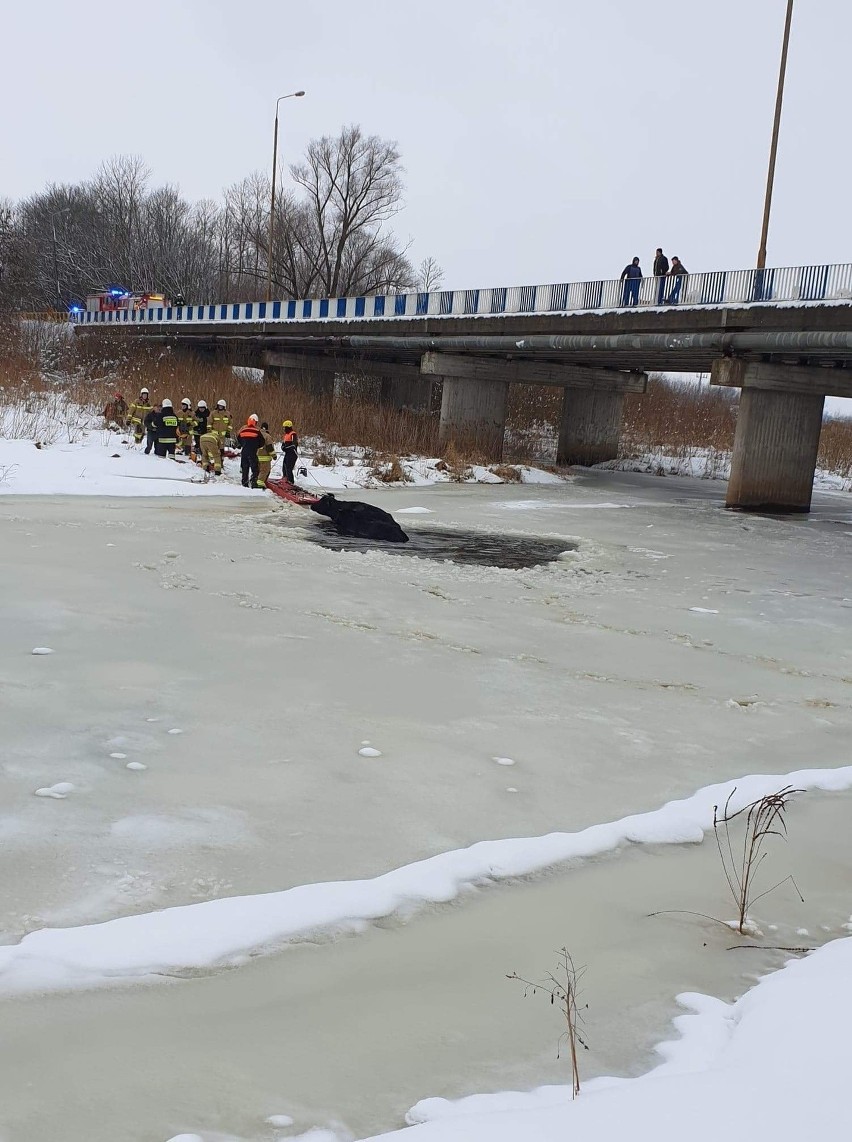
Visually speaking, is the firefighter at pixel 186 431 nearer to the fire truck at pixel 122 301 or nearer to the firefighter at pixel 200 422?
the firefighter at pixel 200 422

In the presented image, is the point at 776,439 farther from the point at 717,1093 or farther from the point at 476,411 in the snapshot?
the point at 717,1093

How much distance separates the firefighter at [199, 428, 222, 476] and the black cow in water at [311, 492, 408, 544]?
6499 mm

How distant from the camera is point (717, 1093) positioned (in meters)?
2.83

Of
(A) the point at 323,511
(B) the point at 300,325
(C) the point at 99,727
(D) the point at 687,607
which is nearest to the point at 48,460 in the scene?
(A) the point at 323,511

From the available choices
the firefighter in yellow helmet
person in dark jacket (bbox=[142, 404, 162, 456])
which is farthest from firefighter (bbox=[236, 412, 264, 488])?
the firefighter in yellow helmet

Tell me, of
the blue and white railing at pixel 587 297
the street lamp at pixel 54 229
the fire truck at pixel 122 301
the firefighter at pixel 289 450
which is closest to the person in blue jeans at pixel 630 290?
the blue and white railing at pixel 587 297

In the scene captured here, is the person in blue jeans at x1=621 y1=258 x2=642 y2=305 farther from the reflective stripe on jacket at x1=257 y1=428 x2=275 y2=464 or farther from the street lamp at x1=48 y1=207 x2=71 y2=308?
the street lamp at x1=48 y1=207 x2=71 y2=308

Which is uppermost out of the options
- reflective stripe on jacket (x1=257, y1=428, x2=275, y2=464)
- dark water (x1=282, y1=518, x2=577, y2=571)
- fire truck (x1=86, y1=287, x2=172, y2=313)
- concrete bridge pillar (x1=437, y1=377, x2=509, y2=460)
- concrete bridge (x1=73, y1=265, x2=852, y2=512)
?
fire truck (x1=86, y1=287, x2=172, y2=313)

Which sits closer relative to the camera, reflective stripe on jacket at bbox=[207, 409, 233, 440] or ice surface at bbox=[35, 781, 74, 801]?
ice surface at bbox=[35, 781, 74, 801]

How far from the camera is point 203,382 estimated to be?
33.1 m

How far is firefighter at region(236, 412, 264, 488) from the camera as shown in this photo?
21.0 meters

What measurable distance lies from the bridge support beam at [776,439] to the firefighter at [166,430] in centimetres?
1303

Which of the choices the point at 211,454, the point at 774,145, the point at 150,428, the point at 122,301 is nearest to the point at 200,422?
the point at 150,428

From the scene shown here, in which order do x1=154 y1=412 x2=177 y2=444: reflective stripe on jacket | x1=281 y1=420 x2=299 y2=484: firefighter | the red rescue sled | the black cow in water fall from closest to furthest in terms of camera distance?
the black cow in water
the red rescue sled
x1=281 y1=420 x2=299 y2=484: firefighter
x1=154 y1=412 x2=177 y2=444: reflective stripe on jacket
